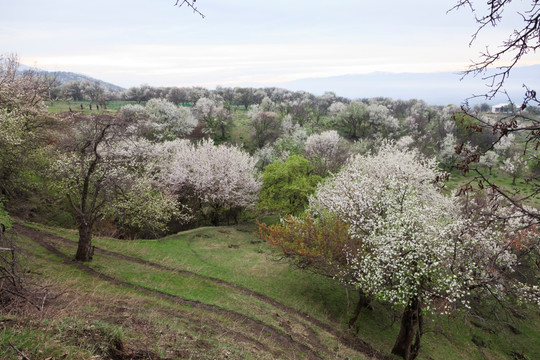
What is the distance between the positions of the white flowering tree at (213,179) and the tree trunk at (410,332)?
2479 cm

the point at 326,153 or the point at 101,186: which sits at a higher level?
the point at 326,153

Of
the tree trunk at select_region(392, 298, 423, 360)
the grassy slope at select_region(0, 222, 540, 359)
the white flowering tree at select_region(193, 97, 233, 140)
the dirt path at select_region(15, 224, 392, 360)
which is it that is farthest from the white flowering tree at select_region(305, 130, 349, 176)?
the white flowering tree at select_region(193, 97, 233, 140)

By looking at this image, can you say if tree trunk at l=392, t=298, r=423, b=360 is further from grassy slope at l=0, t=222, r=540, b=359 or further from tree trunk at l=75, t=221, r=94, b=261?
tree trunk at l=75, t=221, r=94, b=261

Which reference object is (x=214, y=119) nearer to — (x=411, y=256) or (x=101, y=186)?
(x=101, y=186)

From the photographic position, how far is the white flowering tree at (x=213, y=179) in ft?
123

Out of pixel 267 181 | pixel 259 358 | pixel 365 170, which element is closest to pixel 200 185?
pixel 267 181

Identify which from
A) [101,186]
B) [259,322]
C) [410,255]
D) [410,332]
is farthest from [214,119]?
[410,332]

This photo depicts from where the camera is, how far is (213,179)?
3775cm

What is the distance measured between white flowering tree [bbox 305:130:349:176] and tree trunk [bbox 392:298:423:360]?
73.8 feet

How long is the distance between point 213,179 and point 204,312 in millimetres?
22929

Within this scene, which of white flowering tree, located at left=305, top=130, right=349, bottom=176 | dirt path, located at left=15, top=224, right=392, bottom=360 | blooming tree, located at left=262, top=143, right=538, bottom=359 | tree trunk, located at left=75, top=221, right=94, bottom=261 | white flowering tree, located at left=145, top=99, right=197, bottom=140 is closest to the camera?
blooming tree, located at left=262, top=143, right=538, bottom=359

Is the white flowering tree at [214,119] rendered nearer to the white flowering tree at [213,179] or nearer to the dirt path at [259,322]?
the white flowering tree at [213,179]

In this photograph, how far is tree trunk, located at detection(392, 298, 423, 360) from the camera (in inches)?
595

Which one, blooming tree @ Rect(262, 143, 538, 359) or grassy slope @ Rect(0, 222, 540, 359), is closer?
grassy slope @ Rect(0, 222, 540, 359)
